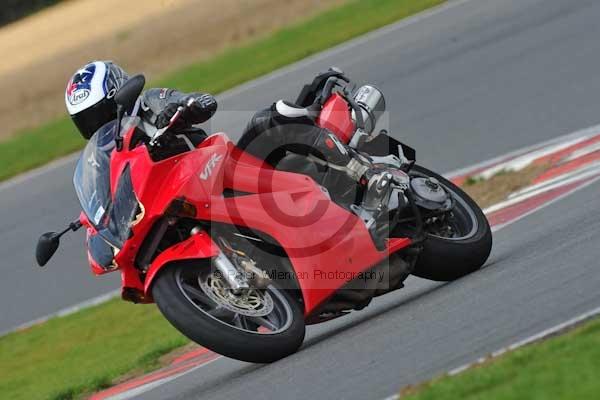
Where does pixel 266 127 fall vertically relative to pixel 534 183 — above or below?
above

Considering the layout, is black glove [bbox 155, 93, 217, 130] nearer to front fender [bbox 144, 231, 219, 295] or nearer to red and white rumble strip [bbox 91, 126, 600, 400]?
front fender [bbox 144, 231, 219, 295]

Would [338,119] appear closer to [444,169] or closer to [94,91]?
[94,91]

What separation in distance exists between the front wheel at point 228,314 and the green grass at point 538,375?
1.31 metres

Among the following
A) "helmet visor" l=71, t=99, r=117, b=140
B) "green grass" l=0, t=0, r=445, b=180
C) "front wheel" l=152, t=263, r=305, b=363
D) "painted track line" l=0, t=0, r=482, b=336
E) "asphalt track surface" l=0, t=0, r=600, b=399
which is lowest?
"green grass" l=0, t=0, r=445, b=180

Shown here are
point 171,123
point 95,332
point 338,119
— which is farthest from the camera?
point 95,332

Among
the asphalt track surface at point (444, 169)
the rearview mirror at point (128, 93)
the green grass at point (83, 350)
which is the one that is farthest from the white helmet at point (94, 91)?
the green grass at point (83, 350)

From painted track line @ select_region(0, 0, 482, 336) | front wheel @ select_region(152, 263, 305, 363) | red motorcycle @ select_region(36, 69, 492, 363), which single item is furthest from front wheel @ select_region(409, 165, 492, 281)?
painted track line @ select_region(0, 0, 482, 336)

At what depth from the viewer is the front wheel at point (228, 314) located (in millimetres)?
5605

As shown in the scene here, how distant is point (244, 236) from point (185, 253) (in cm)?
44

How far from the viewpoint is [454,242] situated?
22.3ft

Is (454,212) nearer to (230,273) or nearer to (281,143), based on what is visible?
(281,143)

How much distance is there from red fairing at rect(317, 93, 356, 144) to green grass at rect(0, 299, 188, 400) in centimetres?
205

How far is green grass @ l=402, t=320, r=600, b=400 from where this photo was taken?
159 inches

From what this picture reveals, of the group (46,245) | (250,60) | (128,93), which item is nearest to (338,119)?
(128,93)
